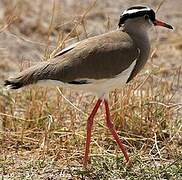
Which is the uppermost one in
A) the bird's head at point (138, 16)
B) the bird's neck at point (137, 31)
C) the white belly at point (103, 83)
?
the bird's head at point (138, 16)

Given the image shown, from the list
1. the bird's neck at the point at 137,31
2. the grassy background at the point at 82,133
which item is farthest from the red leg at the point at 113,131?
the bird's neck at the point at 137,31

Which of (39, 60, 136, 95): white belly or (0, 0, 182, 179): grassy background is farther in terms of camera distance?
(0, 0, 182, 179): grassy background

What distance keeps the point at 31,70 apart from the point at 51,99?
4.06 feet

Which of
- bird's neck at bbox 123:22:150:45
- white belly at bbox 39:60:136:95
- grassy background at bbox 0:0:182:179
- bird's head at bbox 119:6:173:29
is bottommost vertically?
grassy background at bbox 0:0:182:179

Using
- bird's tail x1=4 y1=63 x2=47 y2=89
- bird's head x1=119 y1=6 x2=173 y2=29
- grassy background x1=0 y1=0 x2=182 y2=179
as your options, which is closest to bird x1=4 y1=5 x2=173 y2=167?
bird's tail x1=4 y1=63 x2=47 y2=89

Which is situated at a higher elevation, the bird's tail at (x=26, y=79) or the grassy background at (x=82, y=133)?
the bird's tail at (x=26, y=79)

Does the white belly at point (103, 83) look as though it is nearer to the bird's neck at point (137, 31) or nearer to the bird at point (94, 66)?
the bird at point (94, 66)

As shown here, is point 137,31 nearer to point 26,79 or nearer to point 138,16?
point 138,16

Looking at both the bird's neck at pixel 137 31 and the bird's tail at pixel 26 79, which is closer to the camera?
the bird's tail at pixel 26 79

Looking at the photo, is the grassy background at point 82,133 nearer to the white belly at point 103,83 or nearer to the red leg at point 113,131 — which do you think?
the red leg at point 113,131

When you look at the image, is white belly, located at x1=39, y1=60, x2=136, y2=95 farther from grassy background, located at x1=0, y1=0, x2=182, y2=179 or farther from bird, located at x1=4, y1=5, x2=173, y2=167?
grassy background, located at x1=0, y1=0, x2=182, y2=179

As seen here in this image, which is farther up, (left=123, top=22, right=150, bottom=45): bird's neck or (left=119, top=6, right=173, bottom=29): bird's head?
(left=119, top=6, right=173, bottom=29): bird's head

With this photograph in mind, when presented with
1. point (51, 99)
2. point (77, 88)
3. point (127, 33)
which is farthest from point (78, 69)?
point (51, 99)

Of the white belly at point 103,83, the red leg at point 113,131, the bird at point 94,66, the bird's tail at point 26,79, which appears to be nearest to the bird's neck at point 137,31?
the bird at point 94,66
